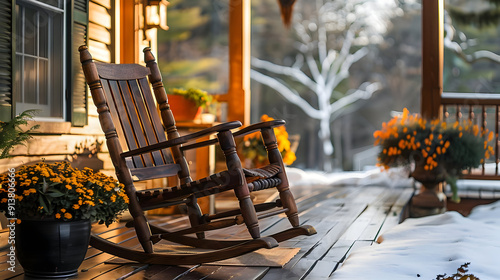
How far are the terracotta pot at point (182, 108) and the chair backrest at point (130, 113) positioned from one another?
1.01 metres

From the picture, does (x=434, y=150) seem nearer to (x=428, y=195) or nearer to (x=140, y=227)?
(x=428, y=195)

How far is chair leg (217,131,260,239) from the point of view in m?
2.25

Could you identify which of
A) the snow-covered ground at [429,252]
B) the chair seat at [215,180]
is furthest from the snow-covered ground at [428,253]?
the chair seat at [215,180]

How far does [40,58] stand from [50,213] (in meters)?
1.30

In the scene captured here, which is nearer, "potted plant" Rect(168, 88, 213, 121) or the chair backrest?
the chair backrest

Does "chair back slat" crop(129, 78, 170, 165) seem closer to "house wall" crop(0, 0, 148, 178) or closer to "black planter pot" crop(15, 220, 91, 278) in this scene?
"house wall" crop(0, 0, 148, 178)

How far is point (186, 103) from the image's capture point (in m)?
3.99

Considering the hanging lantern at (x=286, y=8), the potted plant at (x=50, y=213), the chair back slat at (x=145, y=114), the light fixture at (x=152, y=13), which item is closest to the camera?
the potted plant at (x=50, y=213)

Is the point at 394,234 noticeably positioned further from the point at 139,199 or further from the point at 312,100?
the point at 312,100

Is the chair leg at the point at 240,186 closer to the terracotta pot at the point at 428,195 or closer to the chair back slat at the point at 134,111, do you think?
the chair back slat at the point at 134,111

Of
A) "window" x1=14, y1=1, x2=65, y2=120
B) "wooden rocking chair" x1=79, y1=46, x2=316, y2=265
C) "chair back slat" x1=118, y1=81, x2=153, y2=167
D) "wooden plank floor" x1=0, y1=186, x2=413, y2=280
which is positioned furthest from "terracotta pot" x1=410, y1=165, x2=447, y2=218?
"window" x1=14, y1=1, x2=65, y2=120

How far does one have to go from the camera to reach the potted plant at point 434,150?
429cm

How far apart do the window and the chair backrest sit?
46 cm

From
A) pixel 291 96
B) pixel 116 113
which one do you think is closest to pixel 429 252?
pixel 116 113
